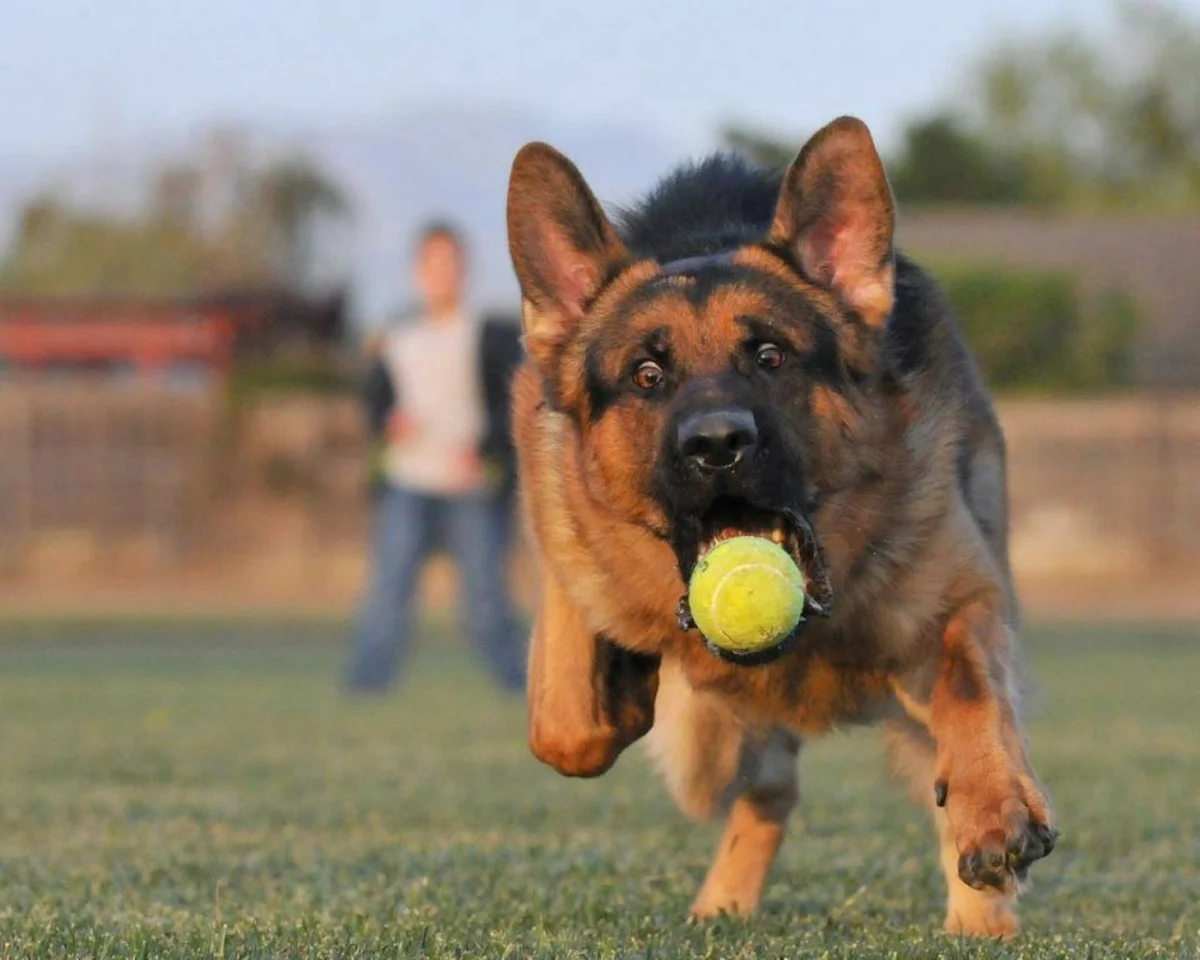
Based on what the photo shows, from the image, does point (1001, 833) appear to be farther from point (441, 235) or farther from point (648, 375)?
point (441, 235)

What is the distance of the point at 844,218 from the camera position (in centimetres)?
471

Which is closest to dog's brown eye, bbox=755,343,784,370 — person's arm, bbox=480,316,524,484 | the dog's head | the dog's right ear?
the dog's head

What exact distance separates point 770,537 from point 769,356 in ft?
1.39

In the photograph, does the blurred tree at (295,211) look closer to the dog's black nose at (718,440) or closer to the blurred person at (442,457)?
the blurred person at (442,457)

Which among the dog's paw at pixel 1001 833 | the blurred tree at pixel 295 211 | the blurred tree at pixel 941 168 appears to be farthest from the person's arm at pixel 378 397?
the blurred tree at pixel 295 211

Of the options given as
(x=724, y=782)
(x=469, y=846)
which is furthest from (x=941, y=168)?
(x=724, y=782)

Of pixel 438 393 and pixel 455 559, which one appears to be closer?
pixel 438 393

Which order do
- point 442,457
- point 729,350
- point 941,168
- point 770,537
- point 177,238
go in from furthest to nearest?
1. point 177,238
2. point 941,168
3. point 442,457
4. point 729,350
5. point 770,537

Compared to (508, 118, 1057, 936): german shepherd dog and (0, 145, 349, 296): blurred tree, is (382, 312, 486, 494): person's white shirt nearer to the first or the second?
(508, 118, 1057, 936): german shepherd dog

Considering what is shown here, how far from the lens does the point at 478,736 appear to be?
33.4 feet

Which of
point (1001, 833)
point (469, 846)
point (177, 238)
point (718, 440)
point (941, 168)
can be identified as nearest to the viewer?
point (1001, 833)

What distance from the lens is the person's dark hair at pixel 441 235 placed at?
11.1m

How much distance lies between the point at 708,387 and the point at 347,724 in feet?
22.3

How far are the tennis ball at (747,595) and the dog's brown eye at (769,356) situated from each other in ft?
1.40
